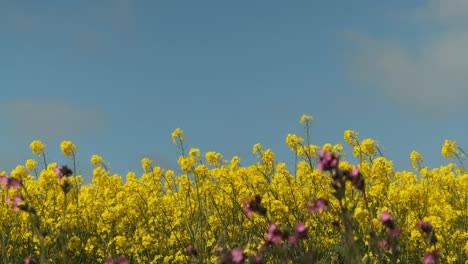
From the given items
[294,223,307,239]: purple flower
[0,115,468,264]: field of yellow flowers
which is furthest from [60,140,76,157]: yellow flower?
[294,223,307,239]: purple flower

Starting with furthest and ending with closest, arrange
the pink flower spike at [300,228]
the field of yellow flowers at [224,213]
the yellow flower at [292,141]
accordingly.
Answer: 1. the yellow flower at [292,141]
2. the field of yellow flowers at [224,213]
3. the pink flower spike at [300,228]

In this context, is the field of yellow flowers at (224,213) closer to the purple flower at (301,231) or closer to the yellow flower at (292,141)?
the yellow flower at (292,141)

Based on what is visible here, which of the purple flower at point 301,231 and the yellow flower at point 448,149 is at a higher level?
the yellow flower at point 448,149

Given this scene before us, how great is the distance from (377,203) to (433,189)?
1.40 meters

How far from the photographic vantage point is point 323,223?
6.22 meters

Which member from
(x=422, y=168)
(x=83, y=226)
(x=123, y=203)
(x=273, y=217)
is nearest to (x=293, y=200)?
(x=273, y=217)

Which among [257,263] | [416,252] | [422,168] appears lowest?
[257,263]

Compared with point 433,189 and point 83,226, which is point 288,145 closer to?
point 433,189

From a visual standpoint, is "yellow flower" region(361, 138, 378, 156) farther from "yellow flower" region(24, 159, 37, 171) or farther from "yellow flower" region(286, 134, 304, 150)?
"yellow flower" region(24, 159, 37, 171)

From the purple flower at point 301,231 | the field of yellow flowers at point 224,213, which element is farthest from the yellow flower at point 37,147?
the purple flower at point 301,231

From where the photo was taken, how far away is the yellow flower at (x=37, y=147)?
27.7ft

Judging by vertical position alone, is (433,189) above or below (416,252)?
above

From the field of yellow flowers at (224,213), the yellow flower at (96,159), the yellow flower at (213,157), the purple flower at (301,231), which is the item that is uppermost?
the yellow flower at (96,159)

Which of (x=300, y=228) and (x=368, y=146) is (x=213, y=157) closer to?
(x=368, y=146)
